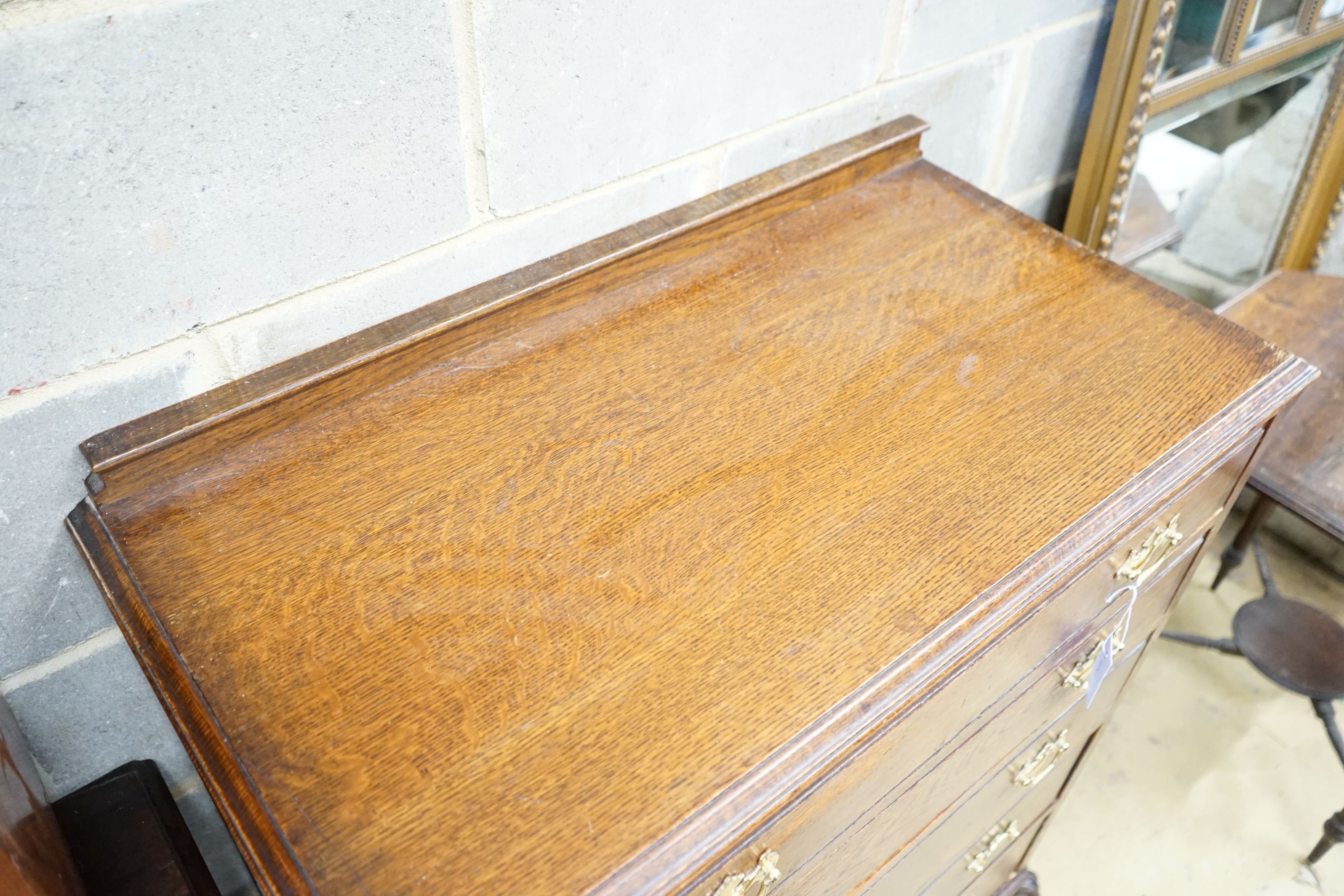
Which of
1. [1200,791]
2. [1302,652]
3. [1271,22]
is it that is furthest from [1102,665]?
[1271,22]

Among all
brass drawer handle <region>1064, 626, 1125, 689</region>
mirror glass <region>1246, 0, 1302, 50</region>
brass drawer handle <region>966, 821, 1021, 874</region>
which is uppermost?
mirror glass <region>1246, 0, 1302, 50</region>

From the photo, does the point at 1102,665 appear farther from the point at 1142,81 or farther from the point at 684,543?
the point at 1142,81

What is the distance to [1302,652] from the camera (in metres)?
1.50

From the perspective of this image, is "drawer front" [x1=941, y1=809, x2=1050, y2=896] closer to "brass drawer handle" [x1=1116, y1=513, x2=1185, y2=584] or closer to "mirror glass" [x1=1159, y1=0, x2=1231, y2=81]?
"brass drawer handle" [x1=1116, y1=513, x2=1185, y2=584]

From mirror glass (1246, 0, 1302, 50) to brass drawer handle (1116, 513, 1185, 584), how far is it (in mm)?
946

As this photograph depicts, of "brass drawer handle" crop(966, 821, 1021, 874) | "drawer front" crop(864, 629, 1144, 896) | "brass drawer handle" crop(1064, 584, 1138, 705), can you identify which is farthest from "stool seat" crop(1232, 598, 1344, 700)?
"brass drawer handle" crop(1064, 584, 1138, 705)

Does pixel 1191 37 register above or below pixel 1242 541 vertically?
above

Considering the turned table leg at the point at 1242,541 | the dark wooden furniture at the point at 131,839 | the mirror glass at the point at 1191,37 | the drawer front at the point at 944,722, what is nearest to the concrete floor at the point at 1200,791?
the turned table leg at the point at 1242,541

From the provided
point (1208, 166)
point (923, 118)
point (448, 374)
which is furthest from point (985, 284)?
point (1208, 166)

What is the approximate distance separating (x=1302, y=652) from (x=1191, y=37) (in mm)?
973

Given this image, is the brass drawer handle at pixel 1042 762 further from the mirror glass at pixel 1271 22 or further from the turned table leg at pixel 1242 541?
the mirror glass at pixel 1271 22

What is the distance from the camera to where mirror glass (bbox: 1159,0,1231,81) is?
1310 mm

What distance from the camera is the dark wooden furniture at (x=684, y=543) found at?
21.5 inches

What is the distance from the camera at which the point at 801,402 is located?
2.56 ft
